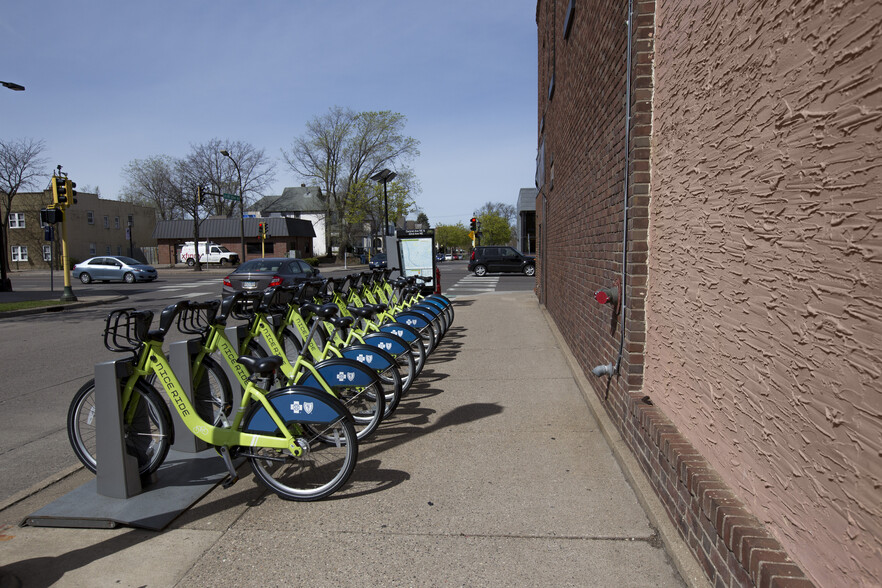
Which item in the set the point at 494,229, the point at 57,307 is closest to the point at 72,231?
the point at 57,307

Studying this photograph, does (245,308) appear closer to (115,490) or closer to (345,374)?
(345,374)

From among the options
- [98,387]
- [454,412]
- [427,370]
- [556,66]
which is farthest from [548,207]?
[98,387]

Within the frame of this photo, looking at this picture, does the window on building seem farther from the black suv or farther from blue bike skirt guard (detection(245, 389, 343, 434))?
blue bike skirt guard (detection(245, 389, 343, 434))

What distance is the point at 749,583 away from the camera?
215 cm

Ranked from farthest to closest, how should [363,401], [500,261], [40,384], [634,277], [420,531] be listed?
1. [500,261]
2. [40,384]
3. [363,401]
4. [634,277]
5. [420,531]

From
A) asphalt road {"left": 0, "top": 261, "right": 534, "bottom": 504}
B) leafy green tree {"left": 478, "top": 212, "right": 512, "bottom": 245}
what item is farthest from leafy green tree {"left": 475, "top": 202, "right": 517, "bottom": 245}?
asphalt road {"left": 0, "top": 261, "right": 534, "bottom": 504}

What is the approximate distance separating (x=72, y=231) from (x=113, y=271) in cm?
2586

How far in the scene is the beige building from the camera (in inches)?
2023

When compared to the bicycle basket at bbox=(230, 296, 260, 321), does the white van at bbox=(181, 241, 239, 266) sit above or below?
below

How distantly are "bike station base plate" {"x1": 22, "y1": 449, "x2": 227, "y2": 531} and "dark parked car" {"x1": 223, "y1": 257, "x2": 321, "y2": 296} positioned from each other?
40.0 ft

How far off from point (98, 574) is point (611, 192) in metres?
4.12

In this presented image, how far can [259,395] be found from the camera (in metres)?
3.65

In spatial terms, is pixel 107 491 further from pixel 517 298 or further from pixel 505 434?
pixel 517 298

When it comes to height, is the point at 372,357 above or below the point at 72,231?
below
